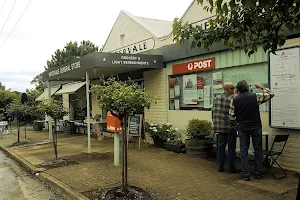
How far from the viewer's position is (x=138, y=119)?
9.48 m

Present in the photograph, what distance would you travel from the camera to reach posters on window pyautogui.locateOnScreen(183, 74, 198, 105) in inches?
340

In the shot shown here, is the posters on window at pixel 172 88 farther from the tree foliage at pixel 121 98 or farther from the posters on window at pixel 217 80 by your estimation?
the tree foliage at pixel 121 98

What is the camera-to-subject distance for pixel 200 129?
7.68 metres

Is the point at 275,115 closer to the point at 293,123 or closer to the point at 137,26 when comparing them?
the point at 293,123

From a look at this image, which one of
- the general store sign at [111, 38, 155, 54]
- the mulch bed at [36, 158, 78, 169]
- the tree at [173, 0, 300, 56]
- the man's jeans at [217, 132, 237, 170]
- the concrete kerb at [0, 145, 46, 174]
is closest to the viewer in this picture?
the tree at [173, 0, 300, 56]

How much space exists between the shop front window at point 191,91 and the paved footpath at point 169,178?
5.27ft

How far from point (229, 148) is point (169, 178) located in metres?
1.42

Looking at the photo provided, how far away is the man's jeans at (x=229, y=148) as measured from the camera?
6.05m

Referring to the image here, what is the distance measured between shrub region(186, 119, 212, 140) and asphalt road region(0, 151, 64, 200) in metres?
3.82

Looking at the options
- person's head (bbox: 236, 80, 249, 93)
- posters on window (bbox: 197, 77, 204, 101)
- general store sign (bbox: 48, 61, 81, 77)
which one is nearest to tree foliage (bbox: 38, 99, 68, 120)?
general store sign (bbox: 48, 61, 81, 77)

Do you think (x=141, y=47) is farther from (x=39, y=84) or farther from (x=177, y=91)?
(x=39, y=84)

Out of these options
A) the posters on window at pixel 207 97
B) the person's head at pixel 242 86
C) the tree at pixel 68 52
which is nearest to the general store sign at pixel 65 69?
the posters on window at pixel 207 97

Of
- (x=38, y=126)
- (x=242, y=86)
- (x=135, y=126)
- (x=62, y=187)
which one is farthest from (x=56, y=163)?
(x=38, y=126)

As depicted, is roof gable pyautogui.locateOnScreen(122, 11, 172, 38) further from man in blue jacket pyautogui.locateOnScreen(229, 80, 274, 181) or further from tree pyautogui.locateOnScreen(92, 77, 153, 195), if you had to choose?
tree pyautogui.locateOnScreen(92, 77, 153, 195)
